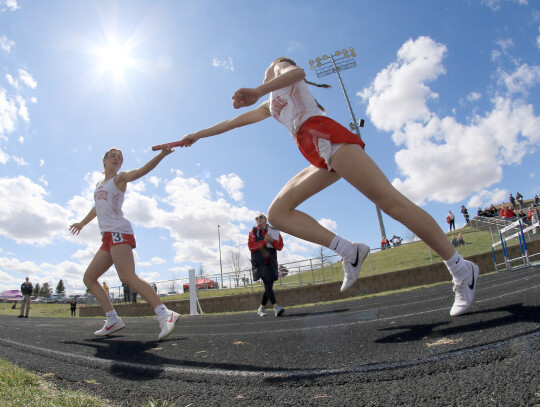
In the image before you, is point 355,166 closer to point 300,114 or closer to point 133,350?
point 300,114

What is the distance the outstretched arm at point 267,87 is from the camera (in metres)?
2.45

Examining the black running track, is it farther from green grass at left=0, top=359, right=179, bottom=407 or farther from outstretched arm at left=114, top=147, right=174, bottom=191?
outstretched arm at left=114, top=147, right=174, bottom=191

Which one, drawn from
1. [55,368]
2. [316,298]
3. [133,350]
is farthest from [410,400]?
[316,298]

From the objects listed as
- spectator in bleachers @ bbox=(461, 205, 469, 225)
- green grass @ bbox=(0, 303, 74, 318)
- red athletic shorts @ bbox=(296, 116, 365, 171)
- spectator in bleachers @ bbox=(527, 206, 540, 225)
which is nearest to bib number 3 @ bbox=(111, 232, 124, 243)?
red athletic shorts @ bbox=(296, 116, 365, 171)

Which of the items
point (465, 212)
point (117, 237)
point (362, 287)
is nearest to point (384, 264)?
point (362, 287)

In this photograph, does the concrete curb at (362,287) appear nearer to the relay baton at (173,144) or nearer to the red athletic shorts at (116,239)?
the red athletic shorts at (116,239)

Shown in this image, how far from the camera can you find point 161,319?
3.80 metres

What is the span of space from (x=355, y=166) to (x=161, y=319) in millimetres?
2832

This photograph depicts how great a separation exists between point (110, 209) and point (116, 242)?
1.52 feet

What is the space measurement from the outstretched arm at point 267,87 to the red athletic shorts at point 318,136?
337 mm

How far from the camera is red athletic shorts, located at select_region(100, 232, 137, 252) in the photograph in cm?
413

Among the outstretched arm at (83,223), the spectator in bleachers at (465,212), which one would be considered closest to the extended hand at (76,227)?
the outstretched arm at (83,223)

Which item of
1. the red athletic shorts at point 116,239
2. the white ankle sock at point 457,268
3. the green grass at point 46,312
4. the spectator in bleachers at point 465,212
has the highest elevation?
the spectator in bleachers at point 465,212

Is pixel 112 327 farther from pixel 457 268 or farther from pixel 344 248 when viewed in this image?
pixel 457 268
